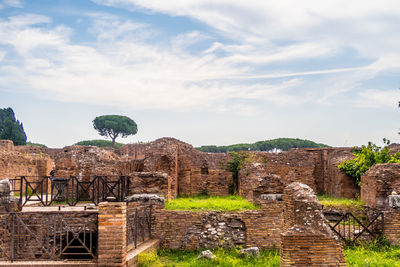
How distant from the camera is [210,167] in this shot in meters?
20.0

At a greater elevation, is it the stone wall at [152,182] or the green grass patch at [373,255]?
the stone wall at [152,182]

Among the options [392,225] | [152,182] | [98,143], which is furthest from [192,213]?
[98,143]

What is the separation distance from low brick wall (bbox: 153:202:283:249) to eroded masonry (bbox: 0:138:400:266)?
0.03m

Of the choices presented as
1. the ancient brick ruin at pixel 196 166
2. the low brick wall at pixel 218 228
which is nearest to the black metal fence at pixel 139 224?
the low brick wall at pixel 218 228

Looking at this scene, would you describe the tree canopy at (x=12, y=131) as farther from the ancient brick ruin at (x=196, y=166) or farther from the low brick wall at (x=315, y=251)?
the low brick wall at (x=315, y=251)

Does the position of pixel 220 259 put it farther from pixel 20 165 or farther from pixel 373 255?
pixel 20 165

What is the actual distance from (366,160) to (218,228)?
8299 millimetres

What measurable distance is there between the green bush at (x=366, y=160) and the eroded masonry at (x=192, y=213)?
62 cm

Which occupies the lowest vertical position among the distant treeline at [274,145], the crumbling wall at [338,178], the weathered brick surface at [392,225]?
the weathered brick surface at [392,225]

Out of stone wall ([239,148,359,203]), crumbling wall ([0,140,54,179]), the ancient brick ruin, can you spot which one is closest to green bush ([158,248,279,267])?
the ancient brick ruin

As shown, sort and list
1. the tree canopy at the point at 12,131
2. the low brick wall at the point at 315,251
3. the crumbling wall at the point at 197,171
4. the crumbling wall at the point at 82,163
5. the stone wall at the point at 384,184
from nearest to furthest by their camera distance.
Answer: the low brick wall at the point at 315,251 < the stone wall at the point at 384,184 < the crumbling wall at the point at 82,163 < the crumbling wall at the point at 197,171 < the tree canopy at the point at 12,131

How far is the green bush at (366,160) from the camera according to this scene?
16203mm

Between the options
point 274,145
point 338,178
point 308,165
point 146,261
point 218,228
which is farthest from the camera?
point 274,145

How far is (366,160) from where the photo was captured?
658 inches
